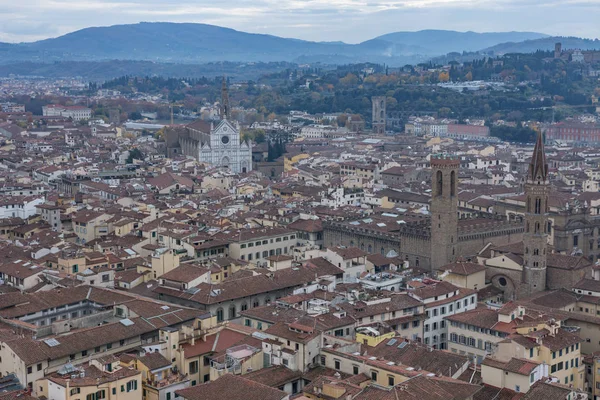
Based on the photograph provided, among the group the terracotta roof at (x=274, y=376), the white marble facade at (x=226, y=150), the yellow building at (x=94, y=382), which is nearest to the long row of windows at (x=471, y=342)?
the terracotta roof at (x=274, y=376)

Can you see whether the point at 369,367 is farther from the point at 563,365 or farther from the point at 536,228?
the point at 536,228

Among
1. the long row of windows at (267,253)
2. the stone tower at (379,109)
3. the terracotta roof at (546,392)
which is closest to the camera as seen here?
the terracotta roof at (546,392)

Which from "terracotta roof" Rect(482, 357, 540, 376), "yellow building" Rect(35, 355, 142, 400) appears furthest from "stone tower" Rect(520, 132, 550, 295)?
"yellow building" Rect(35, 355, 142, 400)

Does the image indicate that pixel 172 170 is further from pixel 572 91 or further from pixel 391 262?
pixel 572 91

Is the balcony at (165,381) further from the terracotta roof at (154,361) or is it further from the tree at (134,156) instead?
the tree at (134,156)

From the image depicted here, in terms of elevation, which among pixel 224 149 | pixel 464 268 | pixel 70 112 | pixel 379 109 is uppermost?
pixel 464 268

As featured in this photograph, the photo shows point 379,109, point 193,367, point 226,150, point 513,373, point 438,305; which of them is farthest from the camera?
point 379,109

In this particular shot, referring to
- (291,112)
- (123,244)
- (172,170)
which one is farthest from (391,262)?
(291,112)

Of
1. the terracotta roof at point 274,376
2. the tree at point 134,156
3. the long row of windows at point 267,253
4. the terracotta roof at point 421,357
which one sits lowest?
the tree at point 134,156

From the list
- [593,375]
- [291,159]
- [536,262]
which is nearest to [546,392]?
[593,375]
